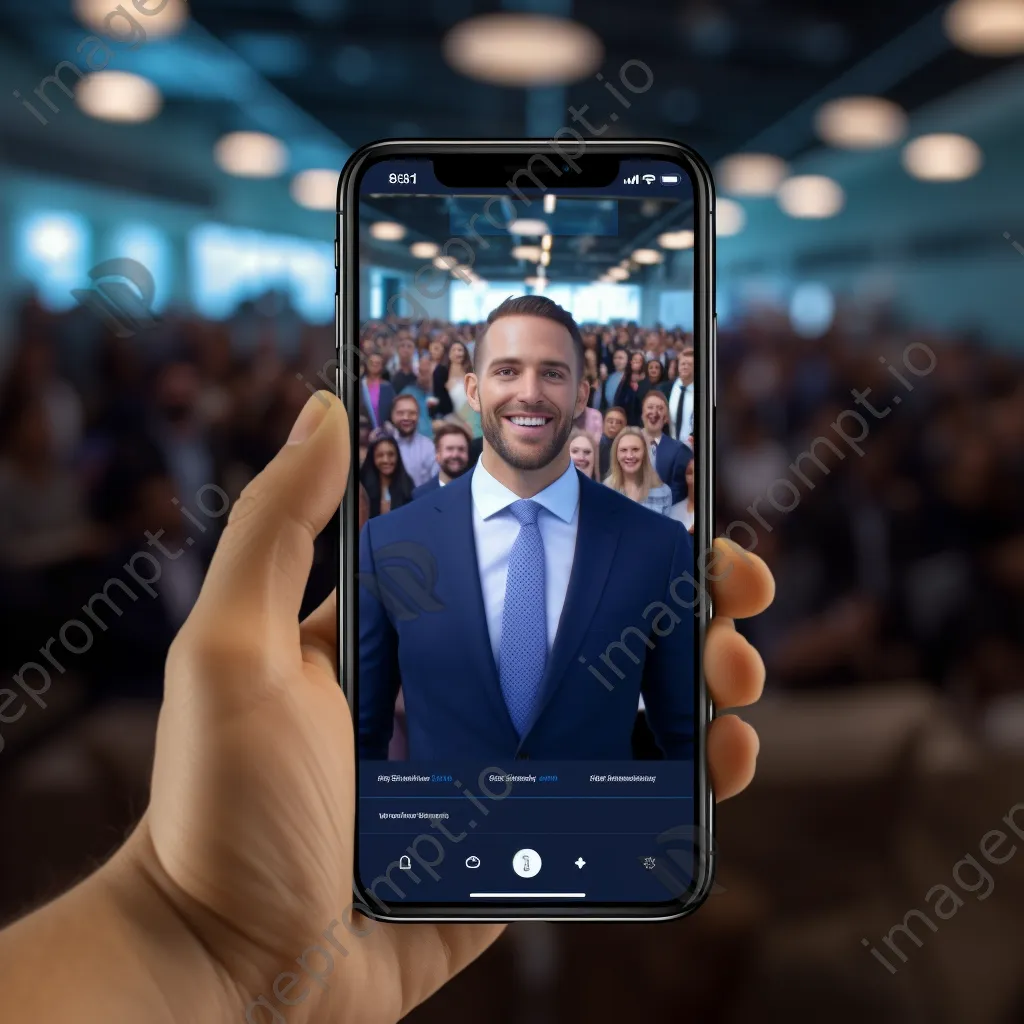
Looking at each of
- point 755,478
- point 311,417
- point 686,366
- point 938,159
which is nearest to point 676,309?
point 686,366

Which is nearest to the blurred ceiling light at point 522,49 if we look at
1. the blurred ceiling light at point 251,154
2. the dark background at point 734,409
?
the dark background at point 734,409

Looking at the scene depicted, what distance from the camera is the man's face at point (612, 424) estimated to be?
302 mm

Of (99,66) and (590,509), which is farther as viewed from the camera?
(99,66)

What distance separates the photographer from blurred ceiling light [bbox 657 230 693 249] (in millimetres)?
302

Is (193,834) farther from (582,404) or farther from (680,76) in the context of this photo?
(680,76)

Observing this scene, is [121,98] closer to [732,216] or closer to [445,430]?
[732,216]

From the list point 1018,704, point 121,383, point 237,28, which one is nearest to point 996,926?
point 1018,704

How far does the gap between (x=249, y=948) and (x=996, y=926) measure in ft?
2.69

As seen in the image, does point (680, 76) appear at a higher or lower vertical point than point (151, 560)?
higher

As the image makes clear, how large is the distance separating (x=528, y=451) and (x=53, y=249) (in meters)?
0.76

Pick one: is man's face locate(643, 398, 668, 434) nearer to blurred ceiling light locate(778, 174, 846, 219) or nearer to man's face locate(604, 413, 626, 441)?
man's face locate(604, 413, 626, 441)

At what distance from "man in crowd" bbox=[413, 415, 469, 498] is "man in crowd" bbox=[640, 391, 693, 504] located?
58 millimetres

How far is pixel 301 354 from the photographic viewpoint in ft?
2.68

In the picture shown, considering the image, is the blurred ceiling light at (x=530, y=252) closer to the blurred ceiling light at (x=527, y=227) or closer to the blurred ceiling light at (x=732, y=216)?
the blurred ceiling light at (x=527, y=227)
